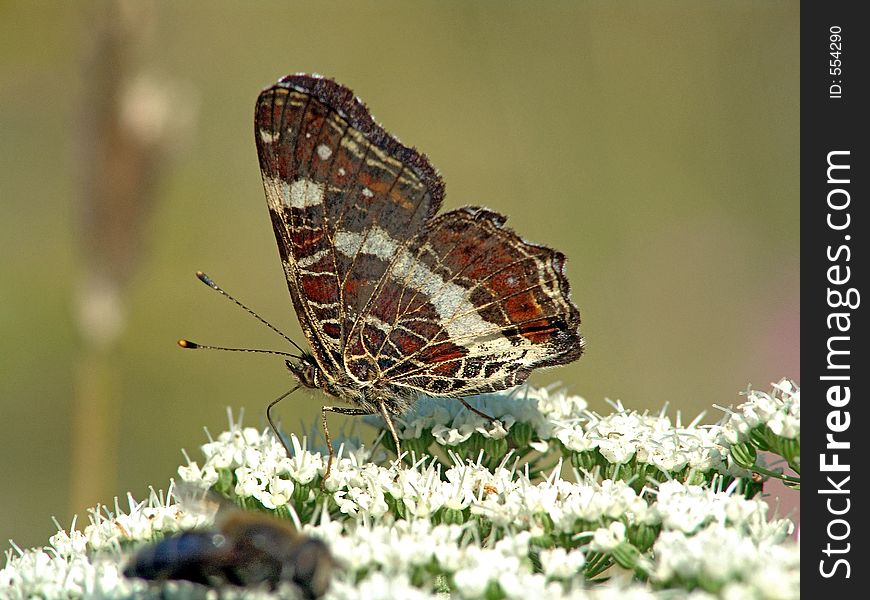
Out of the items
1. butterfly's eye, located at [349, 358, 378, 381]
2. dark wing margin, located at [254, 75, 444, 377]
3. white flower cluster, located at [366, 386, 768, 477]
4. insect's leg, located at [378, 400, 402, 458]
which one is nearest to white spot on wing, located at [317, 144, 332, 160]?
dark wing margin, located at [254, 75, 444, 377]

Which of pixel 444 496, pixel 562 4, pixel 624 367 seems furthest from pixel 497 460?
pixel 562 4

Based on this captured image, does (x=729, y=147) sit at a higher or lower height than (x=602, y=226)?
higher

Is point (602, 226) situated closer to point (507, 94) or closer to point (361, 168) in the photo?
point (507, 94)

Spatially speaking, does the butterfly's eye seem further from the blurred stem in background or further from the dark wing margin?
the blurred stem in background

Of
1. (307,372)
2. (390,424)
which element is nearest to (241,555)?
(390,424)

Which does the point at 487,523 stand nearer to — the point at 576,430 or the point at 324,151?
the point at 576,430

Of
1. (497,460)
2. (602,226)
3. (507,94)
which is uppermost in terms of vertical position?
(507,94)

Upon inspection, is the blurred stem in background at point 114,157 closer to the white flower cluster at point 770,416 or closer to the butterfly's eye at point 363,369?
the butterfly's eye at point 363,369

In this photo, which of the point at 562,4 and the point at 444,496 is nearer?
the point at 444,496
